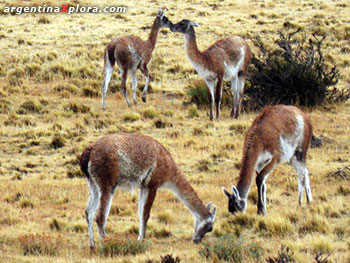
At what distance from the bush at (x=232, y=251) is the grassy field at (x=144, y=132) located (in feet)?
0.24

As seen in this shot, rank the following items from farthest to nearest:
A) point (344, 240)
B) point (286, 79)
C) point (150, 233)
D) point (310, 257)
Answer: point (286, 79) → point (150, 233) → point (344, 240) → point (310, 257)

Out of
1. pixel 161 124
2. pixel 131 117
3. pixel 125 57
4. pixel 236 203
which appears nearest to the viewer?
pixel 236 203

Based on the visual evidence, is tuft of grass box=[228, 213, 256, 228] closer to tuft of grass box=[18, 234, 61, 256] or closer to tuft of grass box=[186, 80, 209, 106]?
tuft of grass box=[18, 234, 61, 256]

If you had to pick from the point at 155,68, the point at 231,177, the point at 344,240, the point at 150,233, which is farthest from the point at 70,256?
the point at 155,68

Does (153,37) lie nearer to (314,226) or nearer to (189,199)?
(189,199)

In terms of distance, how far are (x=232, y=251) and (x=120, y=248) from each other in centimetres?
116

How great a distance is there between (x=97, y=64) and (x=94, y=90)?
3454 mm

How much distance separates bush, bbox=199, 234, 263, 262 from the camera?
264 inches

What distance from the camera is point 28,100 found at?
16000 millimetres

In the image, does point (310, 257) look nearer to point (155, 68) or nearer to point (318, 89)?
point (318, 89)

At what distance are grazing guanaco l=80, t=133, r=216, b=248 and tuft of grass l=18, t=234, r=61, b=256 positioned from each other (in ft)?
1.54

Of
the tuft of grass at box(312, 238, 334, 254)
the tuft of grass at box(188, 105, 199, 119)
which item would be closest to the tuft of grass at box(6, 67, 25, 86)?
the tuft of grass at box(188, 105, 199, 119)

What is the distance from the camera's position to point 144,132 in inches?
543

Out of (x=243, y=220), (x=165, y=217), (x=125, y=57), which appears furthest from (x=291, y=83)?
(x=243, y=220)
